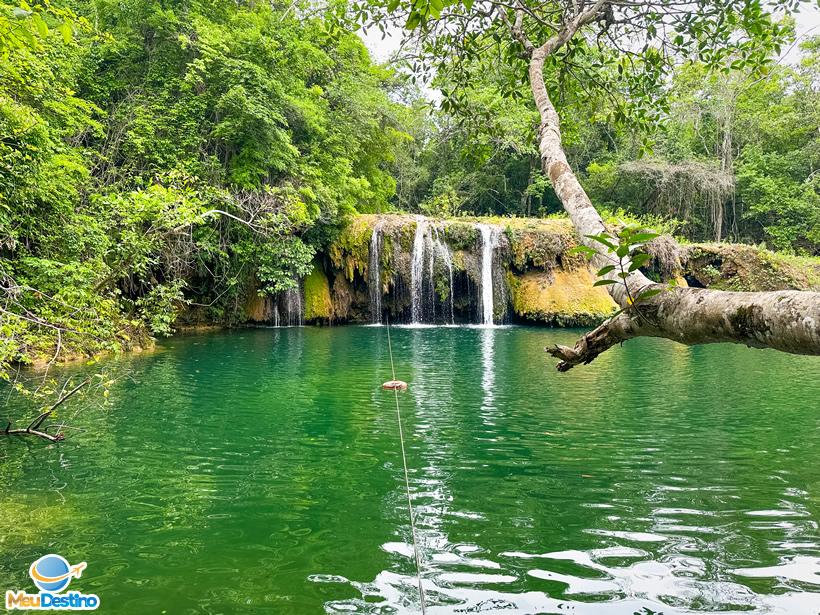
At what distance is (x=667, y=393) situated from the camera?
27.8 feet

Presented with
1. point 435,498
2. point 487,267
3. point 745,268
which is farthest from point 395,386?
point 745,268

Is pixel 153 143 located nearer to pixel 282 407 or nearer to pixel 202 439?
pixel 282 407

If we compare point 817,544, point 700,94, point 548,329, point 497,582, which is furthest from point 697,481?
point 700,94

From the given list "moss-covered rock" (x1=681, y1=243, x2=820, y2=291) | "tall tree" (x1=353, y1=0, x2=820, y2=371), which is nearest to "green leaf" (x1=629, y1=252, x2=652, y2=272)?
"tall tree" (x1=353, y1=0, x2=820, y2=371)

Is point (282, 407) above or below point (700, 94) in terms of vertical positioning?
below

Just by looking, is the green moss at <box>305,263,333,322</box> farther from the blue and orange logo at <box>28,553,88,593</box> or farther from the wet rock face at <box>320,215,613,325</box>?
the blue and orange logo at <box>28,553,88,593</box>

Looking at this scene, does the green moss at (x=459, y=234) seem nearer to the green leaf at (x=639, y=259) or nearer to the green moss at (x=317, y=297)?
the green moss at (x=317, y=297)

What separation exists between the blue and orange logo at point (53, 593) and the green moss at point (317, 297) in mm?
16975

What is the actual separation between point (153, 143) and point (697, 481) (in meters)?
14.4

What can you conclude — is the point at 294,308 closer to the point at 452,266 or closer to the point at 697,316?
the point at 452,266

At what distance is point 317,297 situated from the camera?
20.5 meters

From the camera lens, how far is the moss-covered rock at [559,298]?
1927 centimetres

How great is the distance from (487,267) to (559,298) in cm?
285

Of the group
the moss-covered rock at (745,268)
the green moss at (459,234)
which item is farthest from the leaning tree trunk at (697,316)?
the moss-covered rock at (745,268)
